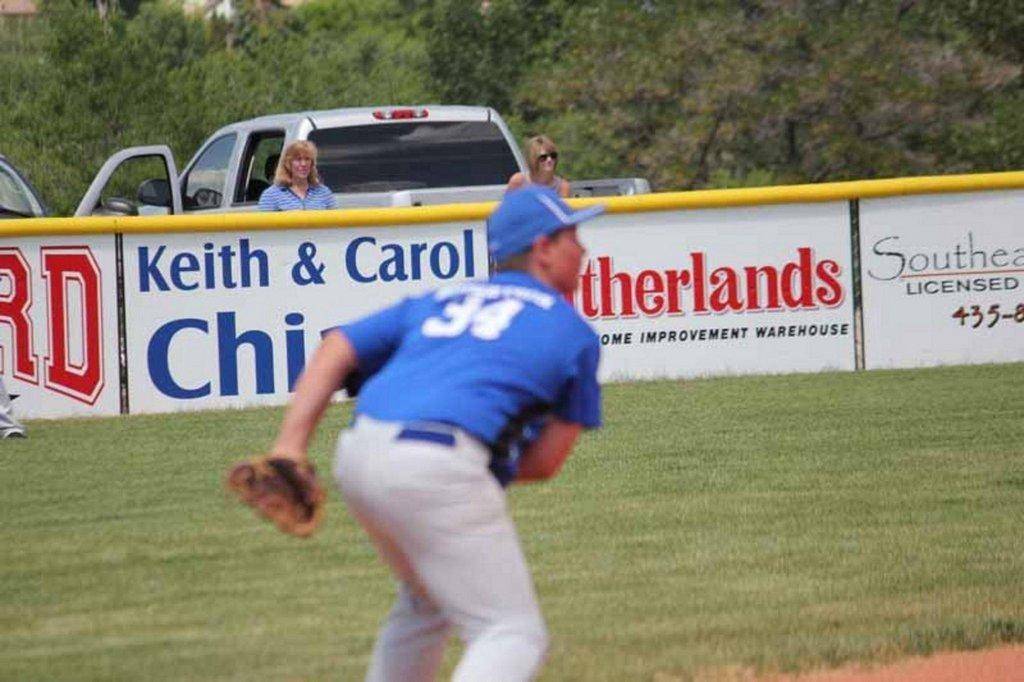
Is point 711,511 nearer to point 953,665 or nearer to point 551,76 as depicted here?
point 953,665

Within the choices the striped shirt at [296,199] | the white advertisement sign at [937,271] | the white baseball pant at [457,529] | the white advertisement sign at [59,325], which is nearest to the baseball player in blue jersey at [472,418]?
the white baseball pant at [457,529]

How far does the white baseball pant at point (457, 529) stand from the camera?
4.54 m

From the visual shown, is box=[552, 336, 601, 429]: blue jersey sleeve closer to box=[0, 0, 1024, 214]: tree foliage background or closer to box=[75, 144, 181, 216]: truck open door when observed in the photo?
box=[75, 144, 181, 216]: truck open door

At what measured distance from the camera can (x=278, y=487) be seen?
471 centimetres

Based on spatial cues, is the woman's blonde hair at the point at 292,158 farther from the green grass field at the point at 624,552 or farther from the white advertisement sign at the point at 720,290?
the green grass field at the point at 624,552

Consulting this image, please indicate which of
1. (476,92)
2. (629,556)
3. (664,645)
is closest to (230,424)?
(629,556)

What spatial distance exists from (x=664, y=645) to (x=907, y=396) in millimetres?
7266

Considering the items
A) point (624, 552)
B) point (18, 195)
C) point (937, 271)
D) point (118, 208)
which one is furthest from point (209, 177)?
point (624, 552)

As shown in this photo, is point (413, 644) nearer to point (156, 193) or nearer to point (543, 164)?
point (543, 164)

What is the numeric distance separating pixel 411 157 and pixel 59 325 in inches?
140

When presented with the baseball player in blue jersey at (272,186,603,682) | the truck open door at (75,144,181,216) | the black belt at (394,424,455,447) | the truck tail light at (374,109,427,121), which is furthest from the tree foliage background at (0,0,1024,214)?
the black belt at (394,424,455,447)

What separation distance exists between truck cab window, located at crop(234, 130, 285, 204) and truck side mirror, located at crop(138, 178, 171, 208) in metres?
0.68

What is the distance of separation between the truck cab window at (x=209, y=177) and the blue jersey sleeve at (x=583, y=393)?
12927 mm

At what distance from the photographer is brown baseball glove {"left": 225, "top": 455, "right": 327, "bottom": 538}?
468cm
